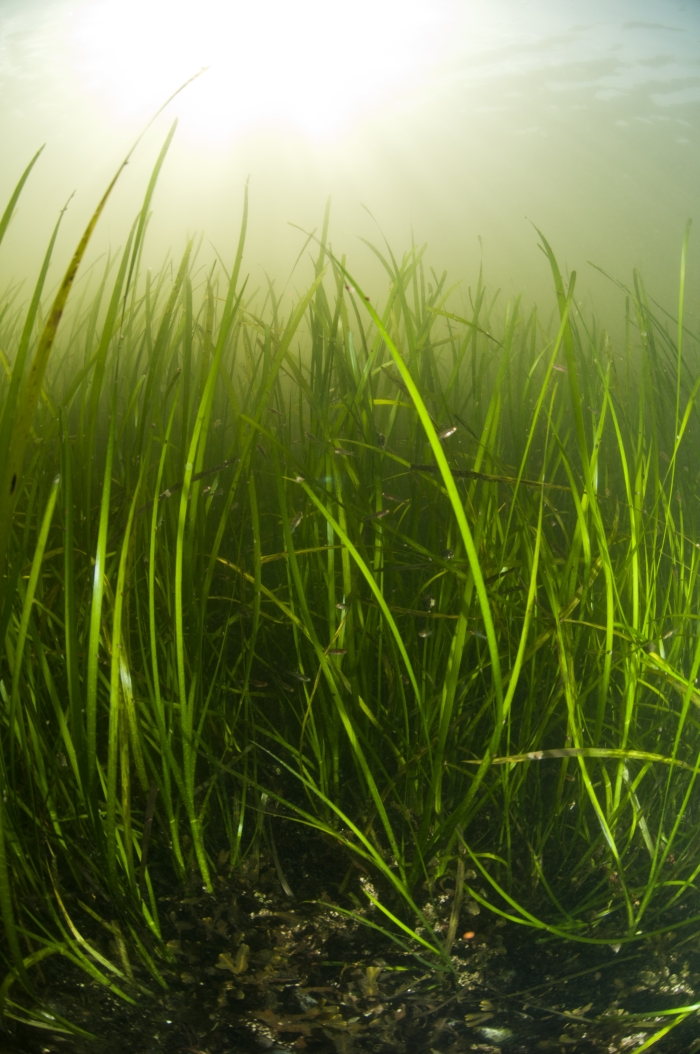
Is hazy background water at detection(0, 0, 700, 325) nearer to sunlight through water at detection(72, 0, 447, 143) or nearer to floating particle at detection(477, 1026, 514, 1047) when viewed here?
sunlight through water at detection(72, 0, 447, 143)

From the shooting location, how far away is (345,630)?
0.55 meters

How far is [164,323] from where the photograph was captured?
0.54 meters

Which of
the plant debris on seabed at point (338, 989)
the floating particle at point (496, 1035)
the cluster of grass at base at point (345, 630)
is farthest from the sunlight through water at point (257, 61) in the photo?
the floating particle at point (496, 1035)

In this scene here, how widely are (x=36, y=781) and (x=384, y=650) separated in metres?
0.37

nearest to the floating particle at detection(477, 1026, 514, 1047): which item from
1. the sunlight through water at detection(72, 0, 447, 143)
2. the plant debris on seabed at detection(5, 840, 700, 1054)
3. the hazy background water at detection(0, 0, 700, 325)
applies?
the plant debris on seabed at detection(5, 840, 700, 1054)

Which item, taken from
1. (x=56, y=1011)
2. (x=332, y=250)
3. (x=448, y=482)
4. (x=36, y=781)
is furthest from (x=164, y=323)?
(x=56, y=1011)

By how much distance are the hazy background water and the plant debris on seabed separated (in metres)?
0.69

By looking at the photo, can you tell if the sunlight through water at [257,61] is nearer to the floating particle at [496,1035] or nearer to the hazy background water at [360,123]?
the hazy background water at [360,123]

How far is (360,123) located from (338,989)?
85cm

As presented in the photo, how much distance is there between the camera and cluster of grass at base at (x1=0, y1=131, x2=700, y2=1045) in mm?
493

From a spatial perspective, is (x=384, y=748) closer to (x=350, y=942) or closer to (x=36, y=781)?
(x=350, y=942)

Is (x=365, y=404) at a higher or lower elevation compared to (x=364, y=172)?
lower

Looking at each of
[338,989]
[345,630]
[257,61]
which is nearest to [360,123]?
[257,61]

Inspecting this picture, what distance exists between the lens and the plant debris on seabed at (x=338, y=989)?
434 millimetres
